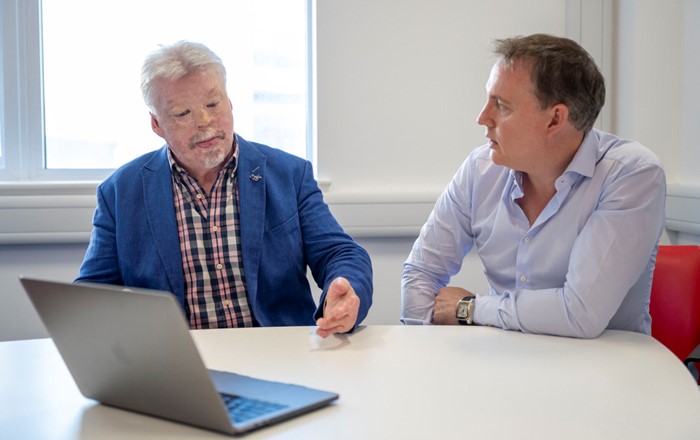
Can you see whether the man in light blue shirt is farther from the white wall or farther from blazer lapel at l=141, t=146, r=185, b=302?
the white wall


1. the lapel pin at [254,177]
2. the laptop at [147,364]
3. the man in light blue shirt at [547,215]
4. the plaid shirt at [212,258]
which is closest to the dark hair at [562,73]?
the man in light blue shirt at [547,215]

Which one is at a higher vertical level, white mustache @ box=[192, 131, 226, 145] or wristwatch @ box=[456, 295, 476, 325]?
white mustache @ box=[192, 131, 226, 145]

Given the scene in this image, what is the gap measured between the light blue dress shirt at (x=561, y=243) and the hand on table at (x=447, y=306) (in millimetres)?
46

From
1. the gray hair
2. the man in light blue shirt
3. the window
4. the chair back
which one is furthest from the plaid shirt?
the window

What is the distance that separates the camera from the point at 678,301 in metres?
2.16

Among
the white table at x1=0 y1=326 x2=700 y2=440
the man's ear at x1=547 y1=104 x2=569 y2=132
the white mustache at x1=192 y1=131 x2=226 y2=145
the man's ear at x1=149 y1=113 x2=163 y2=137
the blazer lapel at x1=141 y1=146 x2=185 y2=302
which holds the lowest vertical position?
the white table at x1=0 y1=326 x2=700 y2=440

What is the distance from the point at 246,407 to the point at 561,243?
112 centimetres

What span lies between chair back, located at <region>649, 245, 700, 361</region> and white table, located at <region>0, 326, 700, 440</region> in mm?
339

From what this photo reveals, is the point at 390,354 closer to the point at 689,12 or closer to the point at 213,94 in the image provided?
the point at 213,94

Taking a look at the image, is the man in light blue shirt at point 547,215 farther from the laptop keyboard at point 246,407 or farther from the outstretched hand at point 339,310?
the laptop keyboard at point 246,407

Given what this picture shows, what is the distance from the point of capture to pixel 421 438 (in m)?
1.19

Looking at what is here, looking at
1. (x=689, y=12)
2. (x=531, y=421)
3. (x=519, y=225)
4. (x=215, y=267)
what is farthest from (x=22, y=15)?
(x=531, y=421)

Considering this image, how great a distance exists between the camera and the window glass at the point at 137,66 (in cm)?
353

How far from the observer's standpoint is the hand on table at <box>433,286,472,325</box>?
7.18 ft
